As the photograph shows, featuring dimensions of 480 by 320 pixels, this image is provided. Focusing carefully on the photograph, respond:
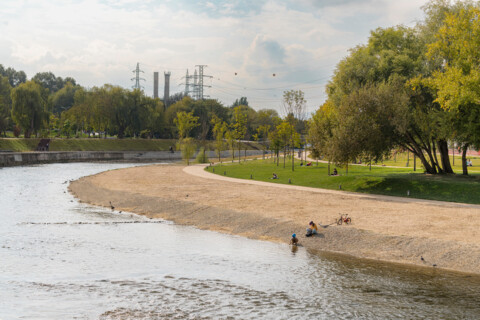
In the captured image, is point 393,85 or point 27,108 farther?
point 27,108

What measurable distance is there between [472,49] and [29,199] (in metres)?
41.2

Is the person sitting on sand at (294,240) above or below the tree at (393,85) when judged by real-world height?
below

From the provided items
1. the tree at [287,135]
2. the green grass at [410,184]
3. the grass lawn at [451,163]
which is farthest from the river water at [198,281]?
the tree at [287,135]

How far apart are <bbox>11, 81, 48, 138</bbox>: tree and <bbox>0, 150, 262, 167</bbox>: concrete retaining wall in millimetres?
13661

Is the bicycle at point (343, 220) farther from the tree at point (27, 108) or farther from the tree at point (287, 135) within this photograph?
the tree at point (27, 108)

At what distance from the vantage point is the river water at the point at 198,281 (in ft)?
54.4

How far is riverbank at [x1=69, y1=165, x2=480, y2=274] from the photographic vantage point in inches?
940

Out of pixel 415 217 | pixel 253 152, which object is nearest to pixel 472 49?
pixel 415 217

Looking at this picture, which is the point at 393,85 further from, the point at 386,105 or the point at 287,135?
the point at 287,135

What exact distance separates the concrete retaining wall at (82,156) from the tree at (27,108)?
13661mm

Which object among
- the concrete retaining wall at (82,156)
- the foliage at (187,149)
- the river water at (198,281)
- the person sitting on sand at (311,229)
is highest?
the foliage at (187,149)

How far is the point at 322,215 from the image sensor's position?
31391 millimetres

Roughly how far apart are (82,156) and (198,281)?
10008 centimetres

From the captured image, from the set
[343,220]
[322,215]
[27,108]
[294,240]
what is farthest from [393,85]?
[27,108]
